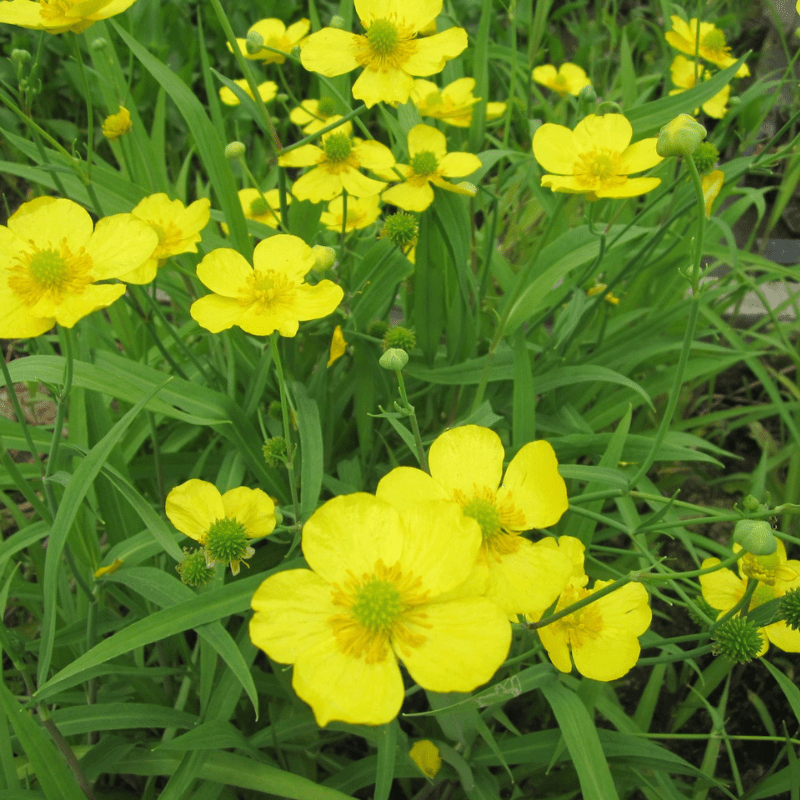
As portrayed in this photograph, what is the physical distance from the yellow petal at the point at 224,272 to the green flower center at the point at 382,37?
1.24 ft

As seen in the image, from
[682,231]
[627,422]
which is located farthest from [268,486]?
[682,231]

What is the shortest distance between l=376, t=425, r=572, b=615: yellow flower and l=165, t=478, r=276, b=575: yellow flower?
0.23m

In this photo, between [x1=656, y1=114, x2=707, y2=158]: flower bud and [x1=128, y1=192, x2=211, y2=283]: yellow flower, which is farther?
[x1=128, y1=192, x2=211, y2=283]: yellow flower

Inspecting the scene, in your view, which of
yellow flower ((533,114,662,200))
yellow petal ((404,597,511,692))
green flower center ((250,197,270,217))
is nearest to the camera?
yellow petal ((404,597,511,692))

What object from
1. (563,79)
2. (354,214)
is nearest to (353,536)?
(354,214)

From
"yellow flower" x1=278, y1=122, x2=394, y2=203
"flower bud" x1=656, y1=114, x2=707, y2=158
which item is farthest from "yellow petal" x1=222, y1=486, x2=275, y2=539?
"flower bud" x1=656, y1=114, x2=707, y2=158

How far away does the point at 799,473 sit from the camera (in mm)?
1436

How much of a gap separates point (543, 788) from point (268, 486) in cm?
62

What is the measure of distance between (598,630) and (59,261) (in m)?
0.72

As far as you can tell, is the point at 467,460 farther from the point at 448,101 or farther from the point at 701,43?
the point at 701,43

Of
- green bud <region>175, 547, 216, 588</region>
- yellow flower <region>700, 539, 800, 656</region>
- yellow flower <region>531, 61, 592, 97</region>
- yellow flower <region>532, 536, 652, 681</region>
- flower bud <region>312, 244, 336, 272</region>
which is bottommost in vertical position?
yellow flower <region>700, 539, 800, 656</region>

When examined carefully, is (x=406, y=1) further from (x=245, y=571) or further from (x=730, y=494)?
(x=730, y=494)

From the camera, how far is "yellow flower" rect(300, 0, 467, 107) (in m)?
0.98

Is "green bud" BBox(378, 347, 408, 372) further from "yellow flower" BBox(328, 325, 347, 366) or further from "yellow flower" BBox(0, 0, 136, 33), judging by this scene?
"yellow flower" BBox(0, 0, 136, 33)
